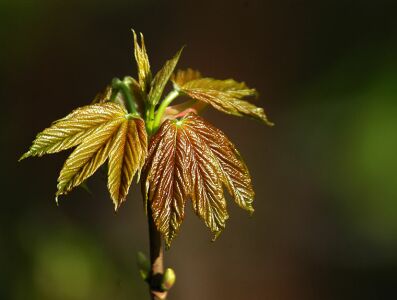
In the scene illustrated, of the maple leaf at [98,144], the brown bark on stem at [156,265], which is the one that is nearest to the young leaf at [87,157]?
the maple leaf at [98,144]

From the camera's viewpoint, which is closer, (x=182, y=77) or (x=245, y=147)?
(x=182, y=77)

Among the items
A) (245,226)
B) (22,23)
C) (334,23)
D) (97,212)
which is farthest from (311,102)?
(22,23)

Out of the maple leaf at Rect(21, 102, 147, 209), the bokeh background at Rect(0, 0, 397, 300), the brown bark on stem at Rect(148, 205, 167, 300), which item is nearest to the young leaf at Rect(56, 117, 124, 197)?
the maple leaf at Rect(21, 102, 147, 209)

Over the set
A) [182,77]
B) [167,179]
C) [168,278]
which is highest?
[182,77]

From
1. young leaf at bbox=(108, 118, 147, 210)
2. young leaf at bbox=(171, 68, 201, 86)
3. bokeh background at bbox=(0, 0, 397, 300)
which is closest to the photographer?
young leaf at bbox=(108, 118, 147, 210)

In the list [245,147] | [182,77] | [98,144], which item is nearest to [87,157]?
[98,144]

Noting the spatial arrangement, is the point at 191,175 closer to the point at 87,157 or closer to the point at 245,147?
the point at 87,157

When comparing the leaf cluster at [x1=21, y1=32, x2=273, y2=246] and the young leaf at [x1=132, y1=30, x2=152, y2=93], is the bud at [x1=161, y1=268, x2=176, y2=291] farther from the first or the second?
the young leaf at [x1=132, y1=30, x2=152, y2=93]
